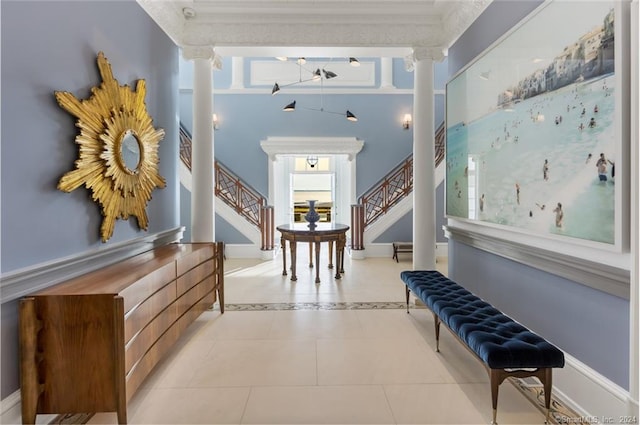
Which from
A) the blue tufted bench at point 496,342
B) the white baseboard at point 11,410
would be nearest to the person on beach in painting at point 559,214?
the blue tufted bench at point 496,342

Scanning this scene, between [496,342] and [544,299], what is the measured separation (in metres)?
0.73

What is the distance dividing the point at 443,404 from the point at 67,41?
12.2ft

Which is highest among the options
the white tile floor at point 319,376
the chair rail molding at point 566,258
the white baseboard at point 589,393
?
the chair rail molding at point 566,258

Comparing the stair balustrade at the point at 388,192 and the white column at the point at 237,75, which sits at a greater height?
the white column at the point at 237,75

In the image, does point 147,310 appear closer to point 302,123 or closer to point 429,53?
point 429,53

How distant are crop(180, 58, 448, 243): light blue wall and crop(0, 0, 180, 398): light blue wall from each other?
217 inches

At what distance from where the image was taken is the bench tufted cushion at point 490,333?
199 centimetres

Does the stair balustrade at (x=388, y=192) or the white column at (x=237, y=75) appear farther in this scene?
the white column at (x=237, y=75)

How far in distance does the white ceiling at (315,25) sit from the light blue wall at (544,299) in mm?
568

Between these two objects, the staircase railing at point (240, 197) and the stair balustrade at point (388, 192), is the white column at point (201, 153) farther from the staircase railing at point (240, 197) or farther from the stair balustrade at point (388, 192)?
the stair balustrade at point (388, 192)

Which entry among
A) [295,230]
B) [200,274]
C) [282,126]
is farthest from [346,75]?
[200,274]

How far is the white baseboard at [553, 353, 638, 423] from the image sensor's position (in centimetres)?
190

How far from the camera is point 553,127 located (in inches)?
90.7

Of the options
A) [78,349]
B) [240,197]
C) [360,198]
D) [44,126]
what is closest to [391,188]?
[360,198]
